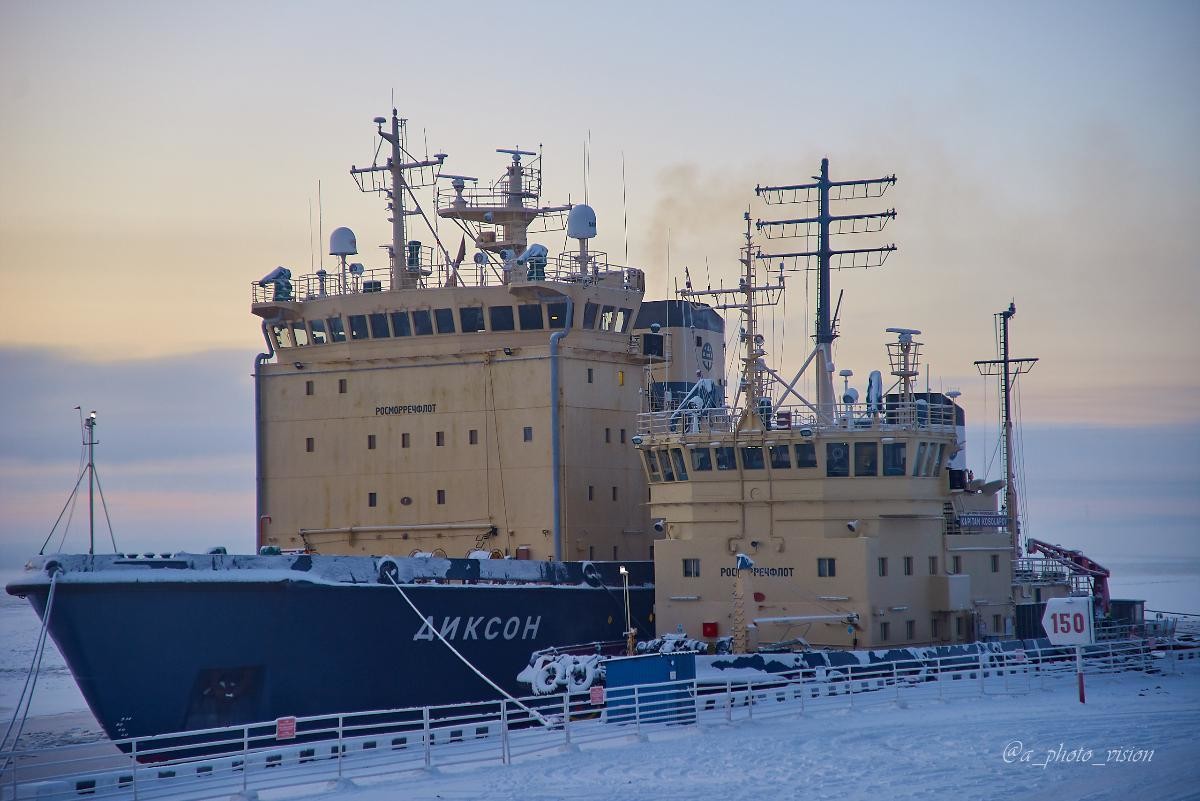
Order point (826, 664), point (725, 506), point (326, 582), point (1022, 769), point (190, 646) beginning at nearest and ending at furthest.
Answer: point (1022, 769)
point (190, 646)
point (326, 582)
point (826, 664)
point (725, 506)

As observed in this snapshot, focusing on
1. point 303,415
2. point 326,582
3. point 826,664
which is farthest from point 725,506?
point 303,415

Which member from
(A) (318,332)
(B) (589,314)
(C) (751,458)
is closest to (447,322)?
(B) (589,314)

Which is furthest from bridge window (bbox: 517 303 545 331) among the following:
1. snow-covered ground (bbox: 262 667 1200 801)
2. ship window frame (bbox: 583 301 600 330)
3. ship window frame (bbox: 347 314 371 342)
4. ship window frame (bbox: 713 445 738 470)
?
snow-covered ground (bbox: 262 667 1200 801)

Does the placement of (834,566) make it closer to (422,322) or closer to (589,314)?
(589,314)

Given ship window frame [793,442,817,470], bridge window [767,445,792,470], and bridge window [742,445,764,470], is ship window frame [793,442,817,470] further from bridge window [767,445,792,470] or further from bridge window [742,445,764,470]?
bridge window [742,445,764,470]

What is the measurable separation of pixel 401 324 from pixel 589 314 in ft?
14.7

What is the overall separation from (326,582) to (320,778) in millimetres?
6490

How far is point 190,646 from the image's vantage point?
81.4ft

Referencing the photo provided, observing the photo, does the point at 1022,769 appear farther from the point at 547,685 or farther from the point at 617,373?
the point at 617,373

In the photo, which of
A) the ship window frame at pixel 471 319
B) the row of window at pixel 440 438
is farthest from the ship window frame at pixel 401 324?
the row of window at pixel 440 438

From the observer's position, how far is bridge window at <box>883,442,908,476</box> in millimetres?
30422

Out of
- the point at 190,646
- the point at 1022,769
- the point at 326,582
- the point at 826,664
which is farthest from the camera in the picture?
the point at 826,664

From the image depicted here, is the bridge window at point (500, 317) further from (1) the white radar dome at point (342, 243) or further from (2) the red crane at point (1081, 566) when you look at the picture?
(2) the red crane at point (1081, 566)

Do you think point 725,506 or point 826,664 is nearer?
point 826,664
